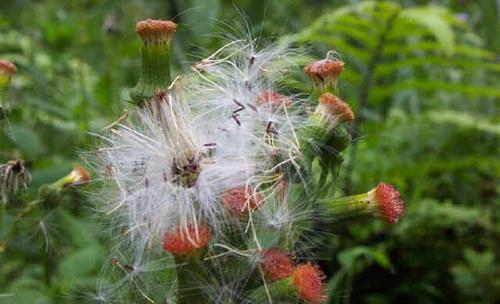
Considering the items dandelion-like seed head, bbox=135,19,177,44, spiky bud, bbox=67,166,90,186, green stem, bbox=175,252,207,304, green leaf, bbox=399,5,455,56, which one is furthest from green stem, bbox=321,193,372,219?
green leaf, bbox=399,5,455,56

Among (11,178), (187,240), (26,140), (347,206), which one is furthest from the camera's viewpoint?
(26,140)

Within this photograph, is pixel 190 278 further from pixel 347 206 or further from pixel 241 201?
pixel 347 206

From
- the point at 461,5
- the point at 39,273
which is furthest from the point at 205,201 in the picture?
the point at 461,5

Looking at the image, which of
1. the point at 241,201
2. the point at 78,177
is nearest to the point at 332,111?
the point at 241,201

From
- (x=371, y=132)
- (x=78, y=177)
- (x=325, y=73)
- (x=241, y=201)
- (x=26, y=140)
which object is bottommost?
(x=371, y=132)

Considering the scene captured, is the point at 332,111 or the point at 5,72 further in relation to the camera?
the point at 5,72

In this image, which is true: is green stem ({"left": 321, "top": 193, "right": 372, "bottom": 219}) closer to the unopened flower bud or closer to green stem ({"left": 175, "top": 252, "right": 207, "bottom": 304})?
the unopened flower bud
